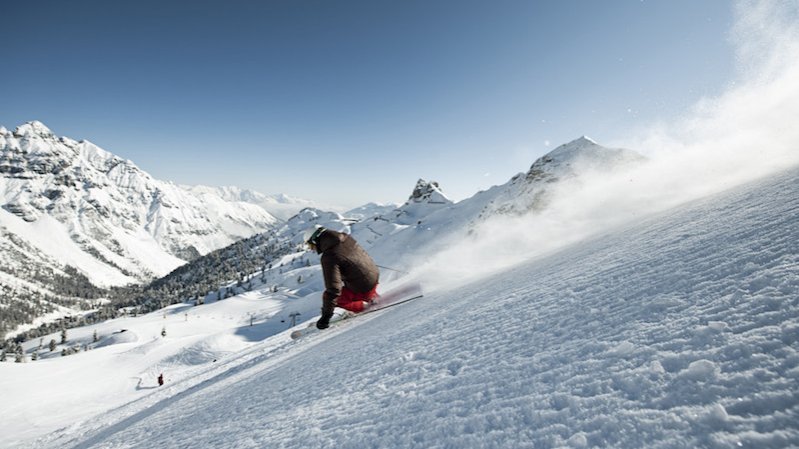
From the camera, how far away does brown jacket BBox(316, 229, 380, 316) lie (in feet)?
30.8

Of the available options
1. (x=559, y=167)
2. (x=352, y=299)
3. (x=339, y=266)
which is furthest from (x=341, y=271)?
(x=559, y=167)

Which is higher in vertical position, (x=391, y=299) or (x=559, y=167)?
(x=559, y=167)

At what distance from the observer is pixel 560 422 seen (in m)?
2.47

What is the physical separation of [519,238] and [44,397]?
45877 mm

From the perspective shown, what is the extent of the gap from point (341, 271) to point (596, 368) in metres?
7.77

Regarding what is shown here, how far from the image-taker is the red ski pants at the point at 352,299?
10883 millimetres

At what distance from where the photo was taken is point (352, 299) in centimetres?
1099

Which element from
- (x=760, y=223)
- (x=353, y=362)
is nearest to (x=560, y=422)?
(x=353, y=362)

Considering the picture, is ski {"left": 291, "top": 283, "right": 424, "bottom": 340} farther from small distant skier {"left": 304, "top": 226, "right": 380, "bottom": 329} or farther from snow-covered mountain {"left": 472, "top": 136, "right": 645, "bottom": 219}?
snow-covered mountain {"left": 472, "top": 136, "right": 645, "bottom": 219}

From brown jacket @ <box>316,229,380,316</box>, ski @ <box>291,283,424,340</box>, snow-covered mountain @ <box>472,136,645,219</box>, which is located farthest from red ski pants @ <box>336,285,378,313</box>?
snow-covered mountain @ <box>472,136,645,219</box>

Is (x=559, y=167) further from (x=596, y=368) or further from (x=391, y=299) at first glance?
(x=596, y=368)

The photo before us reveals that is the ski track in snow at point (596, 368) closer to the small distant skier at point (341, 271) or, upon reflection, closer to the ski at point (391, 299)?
the small distant skier at point (341, 271)

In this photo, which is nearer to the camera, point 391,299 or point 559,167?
point 391,299

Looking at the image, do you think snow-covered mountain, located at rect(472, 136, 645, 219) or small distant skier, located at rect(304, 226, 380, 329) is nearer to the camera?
small distant skier, located at rect(304, 226, 380, 329)
